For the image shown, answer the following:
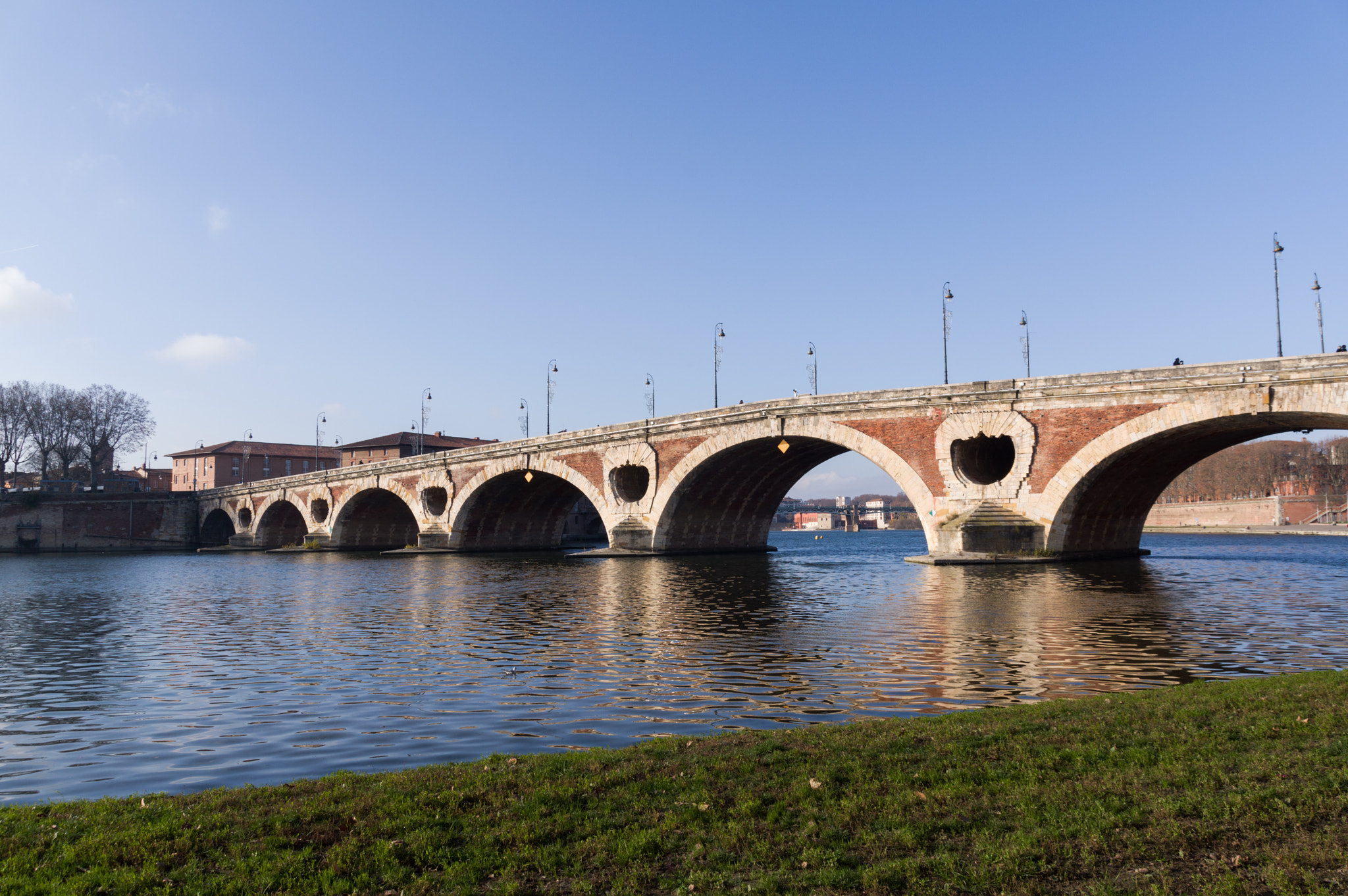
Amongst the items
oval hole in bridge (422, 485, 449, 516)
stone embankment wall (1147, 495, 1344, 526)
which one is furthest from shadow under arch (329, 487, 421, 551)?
stone embankment wall (1147, 495, 1344, 526)

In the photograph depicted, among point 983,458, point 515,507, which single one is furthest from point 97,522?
point 983,458

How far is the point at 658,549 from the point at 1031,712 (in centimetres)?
3824

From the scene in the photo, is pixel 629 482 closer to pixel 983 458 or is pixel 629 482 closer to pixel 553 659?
pixel 983 458

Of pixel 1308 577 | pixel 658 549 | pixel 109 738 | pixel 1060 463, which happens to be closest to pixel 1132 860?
pixel 109 738

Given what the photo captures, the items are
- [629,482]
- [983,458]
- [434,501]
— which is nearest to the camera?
[983,458]

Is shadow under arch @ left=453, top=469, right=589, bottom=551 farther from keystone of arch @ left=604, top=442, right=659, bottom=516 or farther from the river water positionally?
the river water

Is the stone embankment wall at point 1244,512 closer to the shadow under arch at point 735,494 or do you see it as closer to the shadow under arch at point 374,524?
the shadow under arch at point 735,494

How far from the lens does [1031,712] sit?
917cm

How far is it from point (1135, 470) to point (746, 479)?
19.9m

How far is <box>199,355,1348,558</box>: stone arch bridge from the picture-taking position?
93.7 feet

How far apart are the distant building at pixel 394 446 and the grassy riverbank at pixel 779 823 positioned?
10988cm

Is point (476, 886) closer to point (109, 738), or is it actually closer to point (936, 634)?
point (109, 738)

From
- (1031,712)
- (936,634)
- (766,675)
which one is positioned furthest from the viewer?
(936,634)

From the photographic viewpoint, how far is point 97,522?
84.7 m
